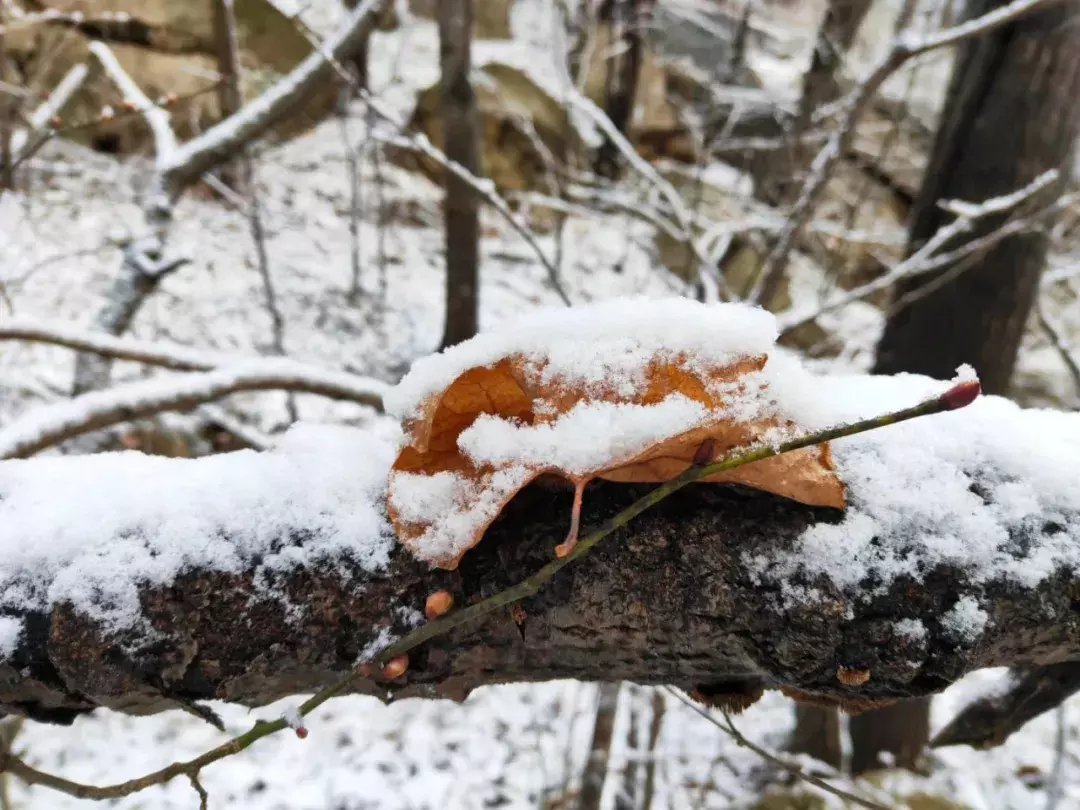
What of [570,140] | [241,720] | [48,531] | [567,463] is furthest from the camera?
[570,140]

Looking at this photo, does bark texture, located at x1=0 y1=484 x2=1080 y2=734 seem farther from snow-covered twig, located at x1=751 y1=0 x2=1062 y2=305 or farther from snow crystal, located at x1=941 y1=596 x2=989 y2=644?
snow-covered twig, located at x1=751 y1=0 x2=1062 y2=305

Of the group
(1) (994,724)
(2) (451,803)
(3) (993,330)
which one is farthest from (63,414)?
(3) (993,330)

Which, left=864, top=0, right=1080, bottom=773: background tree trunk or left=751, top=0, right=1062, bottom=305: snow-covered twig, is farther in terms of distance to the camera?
left=864, top=0, right=1080, bottom=773: background tree trunk

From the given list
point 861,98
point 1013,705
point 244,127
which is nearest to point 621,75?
point 244,127

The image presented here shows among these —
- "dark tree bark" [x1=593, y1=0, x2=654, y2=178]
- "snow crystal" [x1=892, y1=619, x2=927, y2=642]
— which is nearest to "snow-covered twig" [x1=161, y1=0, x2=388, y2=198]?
"snow crystal" [x1=892, y1=619, x2=927, y2=642]

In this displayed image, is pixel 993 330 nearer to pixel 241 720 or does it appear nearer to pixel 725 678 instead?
pixel 725 678

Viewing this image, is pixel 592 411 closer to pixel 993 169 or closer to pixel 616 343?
pixel 616 343
